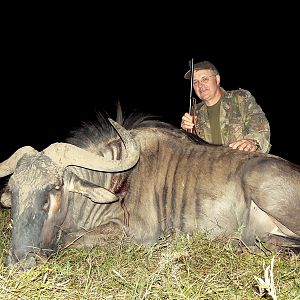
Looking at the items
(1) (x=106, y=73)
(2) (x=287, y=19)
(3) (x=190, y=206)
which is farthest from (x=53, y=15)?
(3) (x=190, y=206)

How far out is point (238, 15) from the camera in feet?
173

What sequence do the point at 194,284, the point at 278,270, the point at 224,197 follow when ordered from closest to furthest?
the point at 194,284 → the point at 278,270 → the point at 224,197

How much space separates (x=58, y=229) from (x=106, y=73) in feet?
131

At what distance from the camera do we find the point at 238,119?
15.9 feet

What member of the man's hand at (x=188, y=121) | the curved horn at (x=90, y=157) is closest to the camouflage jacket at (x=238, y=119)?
the man's hand at (x=188, y=121)

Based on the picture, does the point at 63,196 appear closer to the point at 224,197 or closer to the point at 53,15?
the point at 224,197

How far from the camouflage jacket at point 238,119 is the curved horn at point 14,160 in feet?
6.16

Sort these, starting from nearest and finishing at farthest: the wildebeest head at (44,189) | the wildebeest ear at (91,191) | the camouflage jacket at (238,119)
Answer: the wildebeest head at (44,189), the wildebeest ear at (91,191), the camouflage jacket at (238,119)

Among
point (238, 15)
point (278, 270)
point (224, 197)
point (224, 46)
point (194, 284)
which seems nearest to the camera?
point (194, 284)

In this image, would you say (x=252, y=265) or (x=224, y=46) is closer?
(x=252, y=265)

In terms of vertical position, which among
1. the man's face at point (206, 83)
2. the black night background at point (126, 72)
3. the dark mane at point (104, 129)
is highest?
the man's face at point (206, 83)

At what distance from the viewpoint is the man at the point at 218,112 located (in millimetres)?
4773

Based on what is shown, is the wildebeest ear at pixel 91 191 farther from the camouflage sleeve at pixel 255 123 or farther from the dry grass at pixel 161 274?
the camouflage sleeve at pixel 255 123

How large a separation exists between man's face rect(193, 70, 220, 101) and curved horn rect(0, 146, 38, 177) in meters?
2.04
